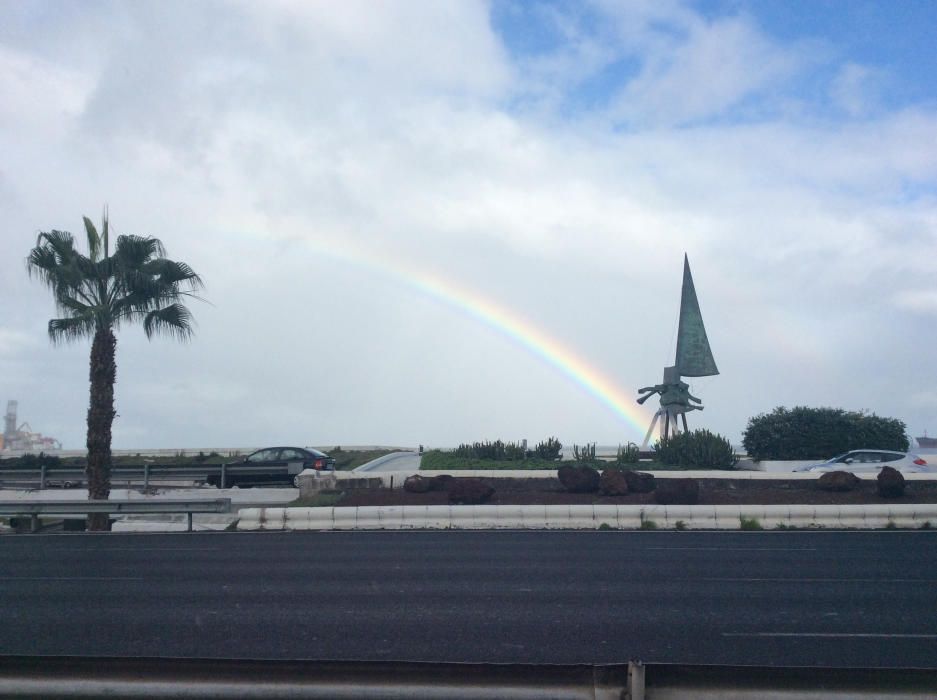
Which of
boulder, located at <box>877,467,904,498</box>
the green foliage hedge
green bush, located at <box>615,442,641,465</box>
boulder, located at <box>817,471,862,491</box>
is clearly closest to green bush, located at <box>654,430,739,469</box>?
green bush, located at <box>615,442,641,465</box>

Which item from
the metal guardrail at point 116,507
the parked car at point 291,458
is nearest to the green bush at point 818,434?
the parked car at point 291,458

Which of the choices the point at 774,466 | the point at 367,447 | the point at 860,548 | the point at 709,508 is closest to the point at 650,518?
the point at 709,508

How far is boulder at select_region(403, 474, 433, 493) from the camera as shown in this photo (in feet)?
86.2

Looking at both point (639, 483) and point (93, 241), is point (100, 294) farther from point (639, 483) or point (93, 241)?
point (639, 483)

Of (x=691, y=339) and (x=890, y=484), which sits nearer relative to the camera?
(x=890, y=484)

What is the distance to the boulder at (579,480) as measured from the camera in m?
26.3

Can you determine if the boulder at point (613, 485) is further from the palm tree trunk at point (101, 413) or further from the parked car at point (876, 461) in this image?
the palm tree trunk at point (101, 413)

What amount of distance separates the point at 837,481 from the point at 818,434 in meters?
13.7

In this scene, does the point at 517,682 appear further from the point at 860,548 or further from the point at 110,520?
the point at 110,520

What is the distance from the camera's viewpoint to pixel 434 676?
419cm

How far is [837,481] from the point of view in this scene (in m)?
26.3

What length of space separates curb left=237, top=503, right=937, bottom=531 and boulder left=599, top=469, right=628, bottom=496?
4555 mm

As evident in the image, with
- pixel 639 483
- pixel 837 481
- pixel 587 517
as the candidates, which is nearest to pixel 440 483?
pixel 639 483

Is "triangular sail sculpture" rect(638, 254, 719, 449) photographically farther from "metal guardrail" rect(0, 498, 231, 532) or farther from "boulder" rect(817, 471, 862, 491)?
"metal guardrail" rect(0, 498, 231, 532)
